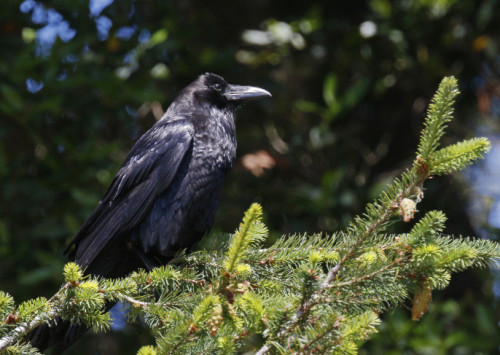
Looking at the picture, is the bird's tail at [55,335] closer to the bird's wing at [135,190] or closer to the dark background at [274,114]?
the bird's wing at [135,190]

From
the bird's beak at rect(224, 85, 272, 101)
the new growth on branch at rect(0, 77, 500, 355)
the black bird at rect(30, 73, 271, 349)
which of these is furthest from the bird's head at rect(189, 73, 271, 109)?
the new growth on branch at rect(0, 77, 500, 355)

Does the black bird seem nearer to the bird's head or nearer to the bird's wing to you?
the bird's wing

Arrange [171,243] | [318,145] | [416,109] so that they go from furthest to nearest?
[416,109]
[318,145]
[171,243]

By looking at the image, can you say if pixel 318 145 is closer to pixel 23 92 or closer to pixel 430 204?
pixel 430 204

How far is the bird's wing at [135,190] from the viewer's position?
10.4ft

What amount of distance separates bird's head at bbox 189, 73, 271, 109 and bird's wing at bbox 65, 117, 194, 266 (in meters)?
0.43

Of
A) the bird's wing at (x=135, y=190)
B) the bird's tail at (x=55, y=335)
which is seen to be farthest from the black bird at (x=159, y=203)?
the bird's tail at (x=55, y=335)

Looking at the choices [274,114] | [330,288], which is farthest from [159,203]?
[274,114]

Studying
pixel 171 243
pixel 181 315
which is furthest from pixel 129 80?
pixel 181 315

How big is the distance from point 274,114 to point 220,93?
4.40ft

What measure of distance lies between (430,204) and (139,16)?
2.71m

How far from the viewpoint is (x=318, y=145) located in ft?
15.3

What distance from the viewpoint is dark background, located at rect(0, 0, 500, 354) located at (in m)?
4.24

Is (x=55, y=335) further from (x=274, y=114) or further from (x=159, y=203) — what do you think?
(x=274, y=114)
